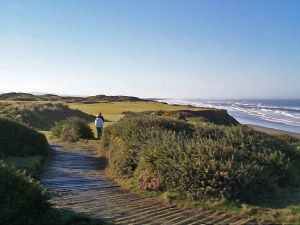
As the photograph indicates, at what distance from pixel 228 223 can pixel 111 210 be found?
95.2 inches

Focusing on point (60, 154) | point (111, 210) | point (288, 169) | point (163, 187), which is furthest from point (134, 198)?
point (60, 154)

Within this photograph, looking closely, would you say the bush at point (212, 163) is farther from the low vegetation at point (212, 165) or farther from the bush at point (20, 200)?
the bush at point (20, 200)

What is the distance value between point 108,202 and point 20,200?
3.01 meters

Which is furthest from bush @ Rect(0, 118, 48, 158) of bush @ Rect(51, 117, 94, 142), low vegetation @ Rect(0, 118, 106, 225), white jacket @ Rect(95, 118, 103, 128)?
low vegetation @ Rect(0, 118, 106, 225)

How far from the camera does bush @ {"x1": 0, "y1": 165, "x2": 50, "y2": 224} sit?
723cm

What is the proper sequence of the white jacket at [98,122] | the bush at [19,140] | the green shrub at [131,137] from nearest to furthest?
1. the green shrub at [131,137]
2. the bush at [19,140]
3. the white jacket at [98,122]

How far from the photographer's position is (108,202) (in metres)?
10.3

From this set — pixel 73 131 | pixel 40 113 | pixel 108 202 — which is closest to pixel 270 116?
pixel 40 113

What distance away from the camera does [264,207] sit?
9227mm

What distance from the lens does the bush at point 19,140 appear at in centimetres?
1724

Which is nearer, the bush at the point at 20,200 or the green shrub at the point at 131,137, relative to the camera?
the bush at the point at 20,200

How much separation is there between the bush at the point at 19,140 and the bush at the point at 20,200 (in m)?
9.25

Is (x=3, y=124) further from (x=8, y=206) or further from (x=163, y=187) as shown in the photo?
(x=8, y=206)

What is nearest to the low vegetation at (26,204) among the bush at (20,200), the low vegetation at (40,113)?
the bush at (20,200)
